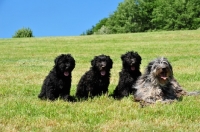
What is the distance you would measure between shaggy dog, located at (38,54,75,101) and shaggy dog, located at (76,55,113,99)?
2.37ft

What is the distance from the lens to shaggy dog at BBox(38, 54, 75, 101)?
9344 millimetres

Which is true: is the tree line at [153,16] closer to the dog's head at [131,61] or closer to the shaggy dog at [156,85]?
the dog's head at [131,61]

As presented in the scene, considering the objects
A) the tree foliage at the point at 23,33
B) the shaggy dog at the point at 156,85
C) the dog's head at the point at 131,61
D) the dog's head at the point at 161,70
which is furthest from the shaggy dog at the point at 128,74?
the tree foliage at the point at 23,33

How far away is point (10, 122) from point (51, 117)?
831mm

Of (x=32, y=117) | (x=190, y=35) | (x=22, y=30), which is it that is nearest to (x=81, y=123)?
(x=32, y=117)

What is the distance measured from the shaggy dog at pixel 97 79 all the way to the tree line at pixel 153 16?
6810 centimetres

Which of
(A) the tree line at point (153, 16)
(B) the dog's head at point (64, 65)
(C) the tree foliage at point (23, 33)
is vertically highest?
(A) the tree line at point (153, 16)

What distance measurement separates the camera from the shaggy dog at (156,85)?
337 inches

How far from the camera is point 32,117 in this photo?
7258 mm

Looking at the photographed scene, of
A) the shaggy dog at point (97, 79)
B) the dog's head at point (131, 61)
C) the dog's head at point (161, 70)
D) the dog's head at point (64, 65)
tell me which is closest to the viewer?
the dog's head at point (161, 70)

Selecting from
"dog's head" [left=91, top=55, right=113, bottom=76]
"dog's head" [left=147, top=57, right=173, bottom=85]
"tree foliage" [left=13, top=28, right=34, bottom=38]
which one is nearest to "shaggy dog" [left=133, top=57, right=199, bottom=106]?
"dog's head" [left=147, top=57, right=173, bottom=85]

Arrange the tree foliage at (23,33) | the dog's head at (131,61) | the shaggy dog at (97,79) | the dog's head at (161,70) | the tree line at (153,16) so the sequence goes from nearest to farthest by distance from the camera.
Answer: the dog's head at (161,70), the dog's head at (131,61), the shaggy dog at (97,79), the tree foliage at (23,33), the tree line at (153,16)

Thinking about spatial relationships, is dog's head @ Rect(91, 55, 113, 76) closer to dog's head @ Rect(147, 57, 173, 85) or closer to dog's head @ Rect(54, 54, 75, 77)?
dog's head @ Rect(54, 54, 75, 77)

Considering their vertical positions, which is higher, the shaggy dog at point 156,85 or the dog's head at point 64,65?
the dog's head at point 64,65
